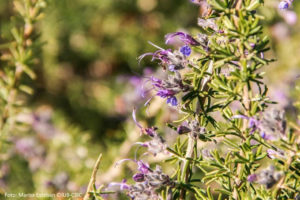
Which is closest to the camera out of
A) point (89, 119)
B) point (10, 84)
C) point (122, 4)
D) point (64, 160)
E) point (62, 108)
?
point (10, 84)

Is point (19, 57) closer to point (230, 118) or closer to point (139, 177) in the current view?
point (139, 177)

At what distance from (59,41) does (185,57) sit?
102 inches

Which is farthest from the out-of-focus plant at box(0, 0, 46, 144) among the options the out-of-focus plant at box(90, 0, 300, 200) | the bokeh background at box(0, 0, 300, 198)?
the bokeh background at box(0, 0, 300, 198)

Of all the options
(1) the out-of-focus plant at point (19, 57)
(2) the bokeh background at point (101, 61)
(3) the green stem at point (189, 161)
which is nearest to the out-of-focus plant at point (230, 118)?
(3) the green stem at point (189, 161)

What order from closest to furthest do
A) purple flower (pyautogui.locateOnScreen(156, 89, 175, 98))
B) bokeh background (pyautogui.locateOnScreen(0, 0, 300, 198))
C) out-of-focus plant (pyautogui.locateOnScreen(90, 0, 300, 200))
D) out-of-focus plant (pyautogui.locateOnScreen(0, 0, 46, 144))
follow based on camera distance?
out-of-focus plant (pyautogui.locateOnScreen(90, 0, 300, 200)) < purple flower (pyautogui.locateOnScreen(156, 89, 175, 98)) < out-of-focus plant (pyautogui.locateOnScreen(0, 0, 46, 144)) < bokeh background (pyautogui.locateOnScreen(0, 0, 300, 198))

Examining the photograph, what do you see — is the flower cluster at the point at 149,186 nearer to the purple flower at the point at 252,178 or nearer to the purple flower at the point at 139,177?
the purple flower at the point at 139,177

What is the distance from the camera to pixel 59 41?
332 cm

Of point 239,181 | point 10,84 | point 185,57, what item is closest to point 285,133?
point 239,181

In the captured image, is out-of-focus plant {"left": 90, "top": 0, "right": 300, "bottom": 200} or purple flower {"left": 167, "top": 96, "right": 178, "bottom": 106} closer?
out-of-focus plant {"left": 90, "top": 0, "right": 300, "bottom": 200}

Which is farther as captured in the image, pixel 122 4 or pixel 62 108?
pixel 122 4

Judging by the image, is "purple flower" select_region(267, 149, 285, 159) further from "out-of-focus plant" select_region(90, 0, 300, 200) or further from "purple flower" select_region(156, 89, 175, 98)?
"purple flower" select_region(156, 89, 175, 98)

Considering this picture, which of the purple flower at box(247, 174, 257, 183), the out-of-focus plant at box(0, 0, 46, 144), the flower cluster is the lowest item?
the purple flower at box(247, 174, 257, 183)

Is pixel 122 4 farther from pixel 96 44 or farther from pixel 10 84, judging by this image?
pixel 10 84

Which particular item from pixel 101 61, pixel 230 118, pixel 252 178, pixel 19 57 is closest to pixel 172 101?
pixel 230 118
